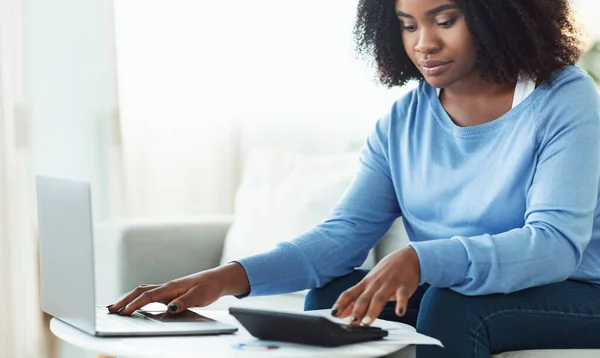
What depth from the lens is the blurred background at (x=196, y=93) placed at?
2.82 metres

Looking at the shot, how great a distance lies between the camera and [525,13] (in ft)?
4.55

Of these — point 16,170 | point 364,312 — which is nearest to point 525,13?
point 364,312

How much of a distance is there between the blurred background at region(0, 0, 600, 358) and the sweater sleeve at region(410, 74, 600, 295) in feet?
5.04

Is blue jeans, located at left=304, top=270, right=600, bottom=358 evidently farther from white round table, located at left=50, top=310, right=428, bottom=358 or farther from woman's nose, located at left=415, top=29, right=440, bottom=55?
woman's nose, located at left=415, top=29, right=440, bottom=55

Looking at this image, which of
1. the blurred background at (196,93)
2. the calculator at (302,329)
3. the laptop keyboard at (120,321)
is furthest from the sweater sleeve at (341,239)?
the blurred background at (196,93)

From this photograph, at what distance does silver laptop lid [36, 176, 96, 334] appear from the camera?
107cm

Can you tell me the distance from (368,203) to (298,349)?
555 millimetres

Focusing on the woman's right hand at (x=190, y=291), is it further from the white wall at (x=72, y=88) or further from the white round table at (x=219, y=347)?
the white wall at (x=72, y=88)

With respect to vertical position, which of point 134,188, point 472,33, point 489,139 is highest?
point 472,33

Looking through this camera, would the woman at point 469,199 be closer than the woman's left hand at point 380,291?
No

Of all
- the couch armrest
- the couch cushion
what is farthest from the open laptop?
the couch armrest

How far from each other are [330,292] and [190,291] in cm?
27

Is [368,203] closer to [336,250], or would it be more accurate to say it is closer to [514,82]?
[336,250]

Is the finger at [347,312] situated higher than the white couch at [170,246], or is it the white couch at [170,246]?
the finger at [347,312]
